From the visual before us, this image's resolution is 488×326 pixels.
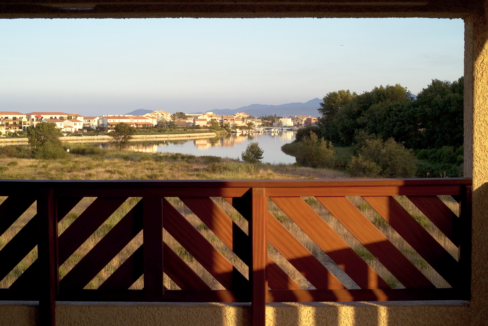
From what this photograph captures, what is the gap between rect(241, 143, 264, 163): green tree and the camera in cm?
2464

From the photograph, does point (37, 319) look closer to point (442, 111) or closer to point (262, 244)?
point (262, 244)

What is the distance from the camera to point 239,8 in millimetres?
2086

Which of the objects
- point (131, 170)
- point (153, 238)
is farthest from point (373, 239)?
point (131, 170)

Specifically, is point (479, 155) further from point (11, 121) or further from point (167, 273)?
point (11, 121)

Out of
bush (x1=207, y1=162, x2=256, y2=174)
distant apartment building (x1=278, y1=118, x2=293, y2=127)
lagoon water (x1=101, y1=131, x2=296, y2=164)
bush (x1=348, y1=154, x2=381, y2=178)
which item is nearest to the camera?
bush (x1=207, y1=162, x2=256, y2=174)

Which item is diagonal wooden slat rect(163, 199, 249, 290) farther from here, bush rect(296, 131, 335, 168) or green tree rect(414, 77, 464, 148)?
green tree rect(414, 77, 464, 148)

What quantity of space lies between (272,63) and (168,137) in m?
8.35

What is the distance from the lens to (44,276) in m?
2.06

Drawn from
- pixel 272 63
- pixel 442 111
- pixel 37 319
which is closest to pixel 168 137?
pixel 272 63

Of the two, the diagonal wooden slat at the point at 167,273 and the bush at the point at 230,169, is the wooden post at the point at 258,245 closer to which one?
the diagonal wooden slat at the point at 167,273

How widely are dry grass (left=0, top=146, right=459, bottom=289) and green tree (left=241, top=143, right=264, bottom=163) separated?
4310mm

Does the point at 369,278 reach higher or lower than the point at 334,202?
lower

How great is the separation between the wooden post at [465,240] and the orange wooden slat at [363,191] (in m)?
0.05

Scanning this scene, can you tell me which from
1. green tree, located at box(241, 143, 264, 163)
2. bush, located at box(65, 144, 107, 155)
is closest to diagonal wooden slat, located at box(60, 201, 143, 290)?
bush, located at box(65, 144, 107, 155)
